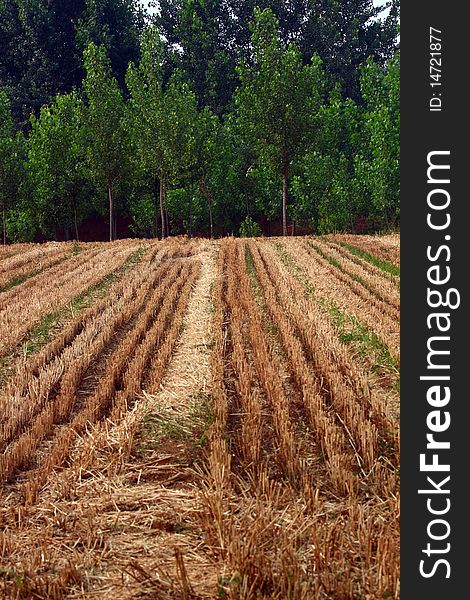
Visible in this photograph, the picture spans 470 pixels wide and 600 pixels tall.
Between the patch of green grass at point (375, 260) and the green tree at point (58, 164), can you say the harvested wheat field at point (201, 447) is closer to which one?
the patch of green grass at point (375, 260)

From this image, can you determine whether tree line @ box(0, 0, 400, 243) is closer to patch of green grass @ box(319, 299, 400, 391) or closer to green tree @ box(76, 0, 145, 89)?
green tree @ box(76, 0, 145, 89)

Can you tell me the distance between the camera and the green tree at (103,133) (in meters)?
26.9

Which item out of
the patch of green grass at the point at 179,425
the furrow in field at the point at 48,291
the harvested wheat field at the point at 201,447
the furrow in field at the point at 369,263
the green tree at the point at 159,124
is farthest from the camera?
the green tree at the point at 159,124

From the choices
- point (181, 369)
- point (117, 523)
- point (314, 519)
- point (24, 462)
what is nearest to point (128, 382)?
point (181, 369)

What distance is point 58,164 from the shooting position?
29094 mm

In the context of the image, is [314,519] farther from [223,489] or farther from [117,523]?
[117,523]

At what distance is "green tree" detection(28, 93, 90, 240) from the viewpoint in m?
29.0

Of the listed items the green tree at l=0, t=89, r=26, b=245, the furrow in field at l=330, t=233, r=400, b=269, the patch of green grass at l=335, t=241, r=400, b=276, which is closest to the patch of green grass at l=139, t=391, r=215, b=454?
the patch of green grass at l=335, t=241, r=400, b=276

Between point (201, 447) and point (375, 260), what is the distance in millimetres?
11644

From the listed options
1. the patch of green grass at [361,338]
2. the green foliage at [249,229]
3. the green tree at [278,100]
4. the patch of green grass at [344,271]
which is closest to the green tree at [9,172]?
the green foliage at [249,229]

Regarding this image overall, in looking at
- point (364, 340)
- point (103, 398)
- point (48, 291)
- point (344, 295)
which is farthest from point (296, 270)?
point (103, 398)

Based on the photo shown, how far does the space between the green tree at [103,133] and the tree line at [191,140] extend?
67 mm

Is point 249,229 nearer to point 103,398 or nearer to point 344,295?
point 344,295

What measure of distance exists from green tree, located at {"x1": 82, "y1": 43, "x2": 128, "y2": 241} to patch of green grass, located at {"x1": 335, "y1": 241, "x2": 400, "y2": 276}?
13817 mm
